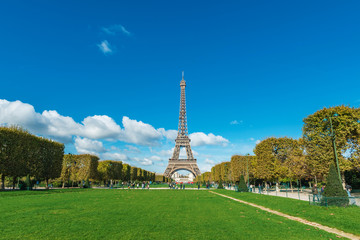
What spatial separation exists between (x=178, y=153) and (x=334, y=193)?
82866mm

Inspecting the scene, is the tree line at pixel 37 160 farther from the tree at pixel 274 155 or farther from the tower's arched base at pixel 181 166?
the tree at pixel 274 155

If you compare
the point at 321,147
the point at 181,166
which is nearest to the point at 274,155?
the point at 321,147

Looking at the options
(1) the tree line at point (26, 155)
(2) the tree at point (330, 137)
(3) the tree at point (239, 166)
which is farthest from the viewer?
(3) the tree at point (239, 166)

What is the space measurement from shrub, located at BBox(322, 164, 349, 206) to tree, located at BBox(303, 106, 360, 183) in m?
11.7

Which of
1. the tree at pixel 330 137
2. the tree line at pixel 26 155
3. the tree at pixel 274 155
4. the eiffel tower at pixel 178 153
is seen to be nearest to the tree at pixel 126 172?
the eiffel tower at pixel 178 153

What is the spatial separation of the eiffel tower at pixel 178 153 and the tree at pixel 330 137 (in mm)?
62912

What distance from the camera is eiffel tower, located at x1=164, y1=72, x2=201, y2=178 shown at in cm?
9119

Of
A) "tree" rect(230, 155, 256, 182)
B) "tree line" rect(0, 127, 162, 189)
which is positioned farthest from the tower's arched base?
"tree line" rect(0, 127, 162, 189)

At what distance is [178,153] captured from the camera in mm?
97625

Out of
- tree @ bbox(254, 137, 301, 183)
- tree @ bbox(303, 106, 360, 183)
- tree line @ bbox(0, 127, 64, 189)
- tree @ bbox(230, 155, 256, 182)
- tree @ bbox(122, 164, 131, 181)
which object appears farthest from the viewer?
tree @ bbox(122, 164, 131, 181)

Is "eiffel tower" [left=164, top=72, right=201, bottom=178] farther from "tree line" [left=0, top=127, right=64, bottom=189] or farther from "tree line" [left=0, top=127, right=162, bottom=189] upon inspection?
"tree line" [left=0, top=127, right=64, bottom=189]

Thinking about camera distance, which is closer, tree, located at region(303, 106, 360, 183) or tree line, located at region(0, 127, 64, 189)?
tree, located at region(303, 106, 360, 183)

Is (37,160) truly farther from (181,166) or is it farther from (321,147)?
(181,166)

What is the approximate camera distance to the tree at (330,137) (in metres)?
27.8
